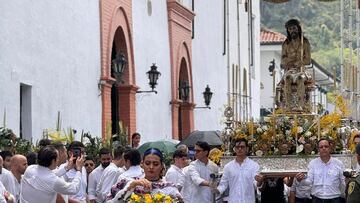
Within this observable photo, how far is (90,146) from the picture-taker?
2322cm

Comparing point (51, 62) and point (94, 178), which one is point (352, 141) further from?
point (51, 62)

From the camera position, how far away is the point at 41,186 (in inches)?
588

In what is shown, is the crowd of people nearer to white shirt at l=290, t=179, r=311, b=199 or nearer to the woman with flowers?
white shirt at l=290, t=179, r=311, b=199

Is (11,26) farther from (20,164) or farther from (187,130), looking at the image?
(187,130)

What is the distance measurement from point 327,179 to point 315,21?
2894 inches

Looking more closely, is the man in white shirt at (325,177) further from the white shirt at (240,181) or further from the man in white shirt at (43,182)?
the man in white shirt at (43,182)

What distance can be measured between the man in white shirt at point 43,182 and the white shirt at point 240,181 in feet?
10.6

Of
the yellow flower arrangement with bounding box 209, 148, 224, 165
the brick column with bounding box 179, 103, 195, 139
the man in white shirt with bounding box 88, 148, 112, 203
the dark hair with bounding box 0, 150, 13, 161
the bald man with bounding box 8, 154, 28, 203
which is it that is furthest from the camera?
the brick column with bounding box 179, 103, 195, 139

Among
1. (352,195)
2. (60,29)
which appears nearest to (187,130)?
(60,29)

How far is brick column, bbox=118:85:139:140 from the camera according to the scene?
30375 mm

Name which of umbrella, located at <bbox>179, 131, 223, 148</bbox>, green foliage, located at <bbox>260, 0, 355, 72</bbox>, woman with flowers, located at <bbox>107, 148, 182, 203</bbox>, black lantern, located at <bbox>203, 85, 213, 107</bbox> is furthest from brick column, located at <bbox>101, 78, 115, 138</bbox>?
green foliage, located at <bbox>260, 0, 355, 72</bbox>

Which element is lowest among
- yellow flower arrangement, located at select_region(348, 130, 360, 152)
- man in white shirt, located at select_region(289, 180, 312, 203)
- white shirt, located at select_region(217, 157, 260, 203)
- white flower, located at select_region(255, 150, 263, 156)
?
man in white shirt, located at select_region(289, 180, 312, 203)

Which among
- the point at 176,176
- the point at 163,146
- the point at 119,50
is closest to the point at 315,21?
the point at 119,50

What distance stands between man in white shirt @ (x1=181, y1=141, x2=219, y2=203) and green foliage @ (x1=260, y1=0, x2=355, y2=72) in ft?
201
